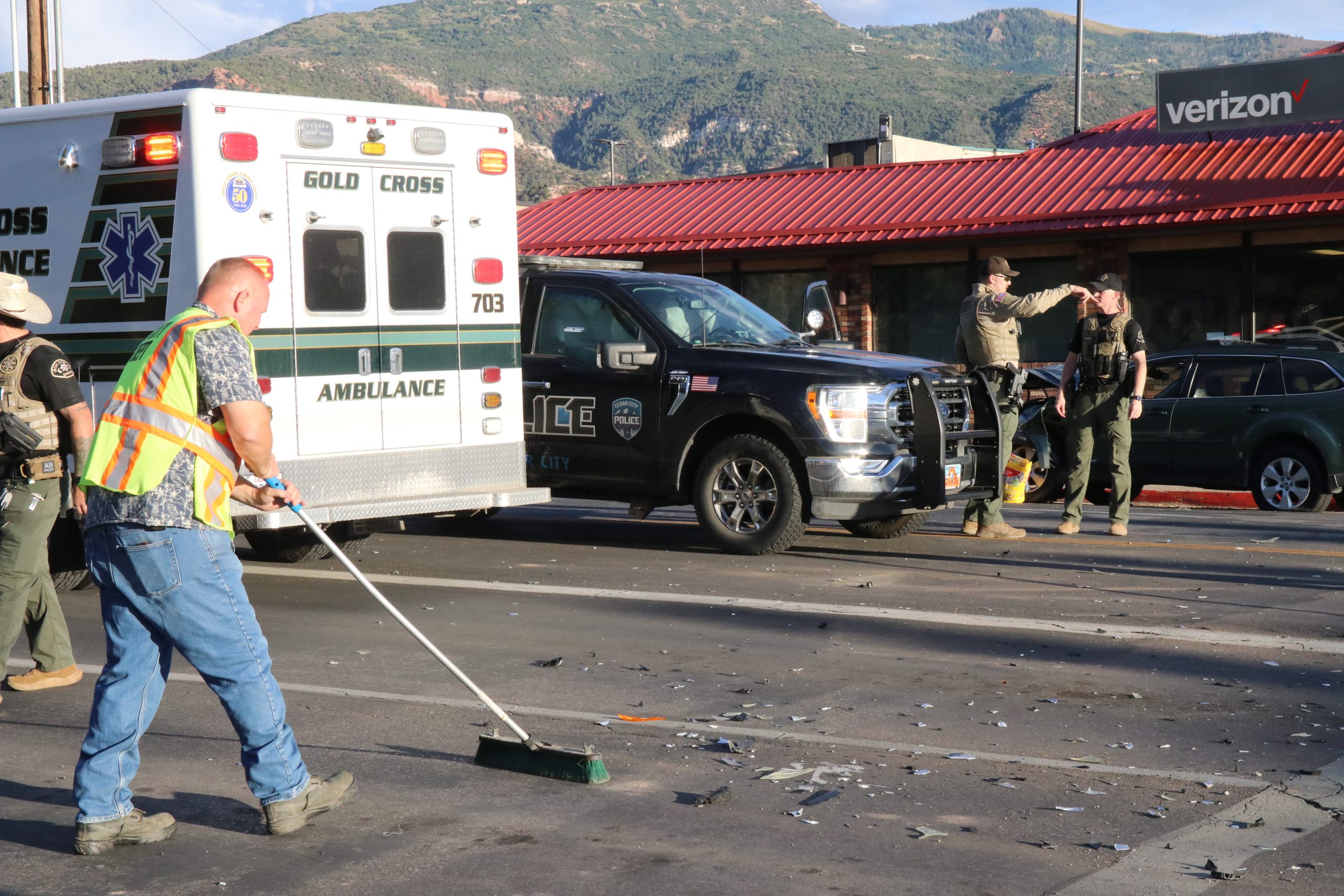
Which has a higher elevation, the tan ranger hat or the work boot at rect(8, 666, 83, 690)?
the tan ranger hat

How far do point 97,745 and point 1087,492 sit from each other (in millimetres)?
12471

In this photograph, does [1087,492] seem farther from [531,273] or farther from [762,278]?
[762,278]

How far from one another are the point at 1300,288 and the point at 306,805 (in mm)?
19133

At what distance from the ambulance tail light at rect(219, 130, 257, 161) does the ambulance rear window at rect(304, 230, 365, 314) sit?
61 centimetres

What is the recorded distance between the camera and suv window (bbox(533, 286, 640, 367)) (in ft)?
36.8

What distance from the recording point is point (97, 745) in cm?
462

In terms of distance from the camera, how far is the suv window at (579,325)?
1123cm

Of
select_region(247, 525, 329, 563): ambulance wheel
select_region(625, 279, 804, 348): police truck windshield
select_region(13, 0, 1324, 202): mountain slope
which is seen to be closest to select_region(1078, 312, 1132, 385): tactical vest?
select_region(625, 279, 804, 348): police truck windshield

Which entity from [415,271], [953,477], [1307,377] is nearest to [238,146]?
[415,271]

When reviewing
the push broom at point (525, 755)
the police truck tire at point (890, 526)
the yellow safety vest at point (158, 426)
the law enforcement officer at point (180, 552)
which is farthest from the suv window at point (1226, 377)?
the yellow safety vest at point (158, 426)

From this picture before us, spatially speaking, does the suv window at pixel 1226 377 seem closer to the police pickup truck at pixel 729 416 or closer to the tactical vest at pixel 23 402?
the police pickup truck at pixel 729 416

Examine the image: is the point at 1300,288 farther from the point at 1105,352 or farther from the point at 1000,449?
the point at 1000,449

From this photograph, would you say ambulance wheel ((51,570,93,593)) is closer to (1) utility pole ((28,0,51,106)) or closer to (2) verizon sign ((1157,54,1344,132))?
(1) utility pole ((28,0,51,106))

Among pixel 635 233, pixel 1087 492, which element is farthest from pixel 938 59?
pixel 1087 492
